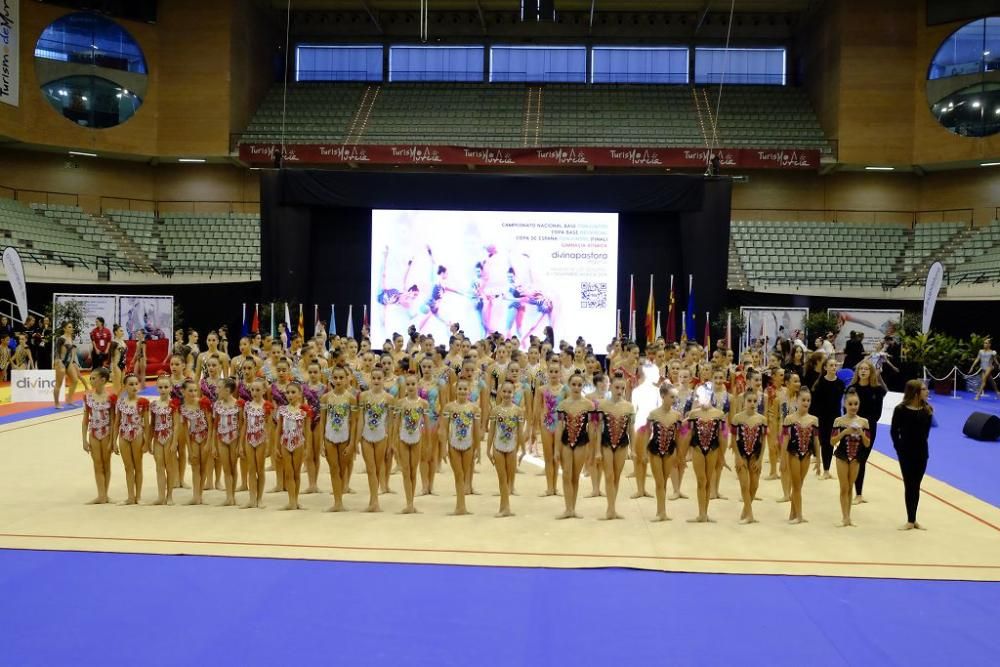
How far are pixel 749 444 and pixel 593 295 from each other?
493 inches

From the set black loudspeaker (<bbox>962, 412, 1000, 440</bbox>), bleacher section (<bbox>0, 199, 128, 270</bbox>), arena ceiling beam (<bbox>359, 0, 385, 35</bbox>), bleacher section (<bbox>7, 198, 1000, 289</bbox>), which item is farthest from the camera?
arena ceiling beam (<bbox>359, 0, 385, 35</bbox>)

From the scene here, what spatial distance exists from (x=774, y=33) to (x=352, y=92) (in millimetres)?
15905

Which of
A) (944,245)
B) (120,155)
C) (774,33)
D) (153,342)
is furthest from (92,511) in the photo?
(774,33)

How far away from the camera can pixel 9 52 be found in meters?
23.5

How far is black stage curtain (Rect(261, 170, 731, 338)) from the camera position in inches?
778

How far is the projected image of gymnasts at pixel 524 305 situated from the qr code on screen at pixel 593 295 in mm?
812

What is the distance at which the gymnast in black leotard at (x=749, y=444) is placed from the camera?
7477mm

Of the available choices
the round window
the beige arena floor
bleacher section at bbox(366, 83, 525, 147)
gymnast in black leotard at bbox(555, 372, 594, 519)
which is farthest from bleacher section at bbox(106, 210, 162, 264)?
gymnast in black leotard at bbox(555, 372, 594, 519)

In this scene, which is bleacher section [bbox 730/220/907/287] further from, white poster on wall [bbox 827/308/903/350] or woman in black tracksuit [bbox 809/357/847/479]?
woman in black tracksuit [bbox 809/357/847/479]

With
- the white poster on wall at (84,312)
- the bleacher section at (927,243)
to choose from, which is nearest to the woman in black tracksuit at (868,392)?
the white poster on wall at (84,312)

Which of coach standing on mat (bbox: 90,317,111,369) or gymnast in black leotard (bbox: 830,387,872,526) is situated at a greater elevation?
coach standing on mat (bbox: 90,317,111,369)

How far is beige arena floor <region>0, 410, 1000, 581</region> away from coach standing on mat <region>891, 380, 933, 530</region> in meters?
0.55

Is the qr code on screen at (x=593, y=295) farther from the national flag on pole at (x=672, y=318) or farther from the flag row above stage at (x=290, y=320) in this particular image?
the flag row above stage at (x=290, y=320)

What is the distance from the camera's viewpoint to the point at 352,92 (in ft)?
96.2
